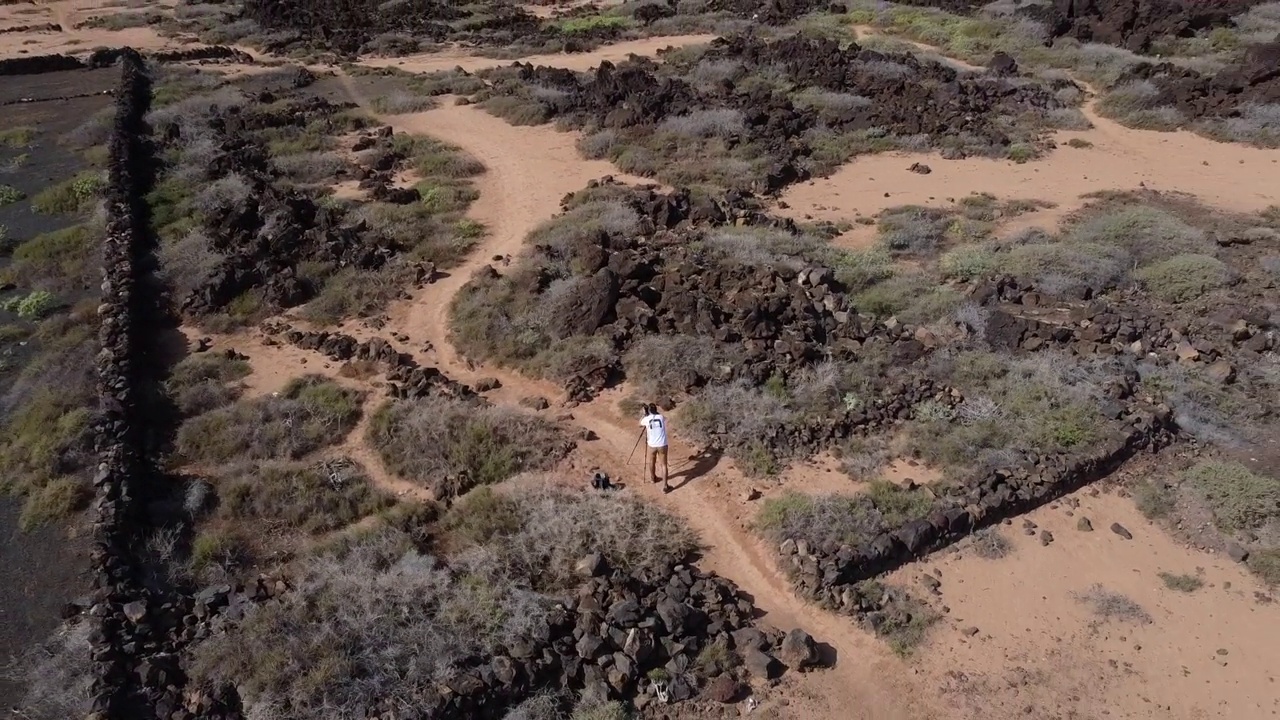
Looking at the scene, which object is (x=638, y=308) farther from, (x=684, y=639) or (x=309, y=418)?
(x=684, y=639)

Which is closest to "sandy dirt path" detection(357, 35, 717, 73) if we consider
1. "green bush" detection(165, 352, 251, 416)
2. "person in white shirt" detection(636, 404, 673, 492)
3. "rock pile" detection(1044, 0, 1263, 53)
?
"rock pile" detection(1044, 0, 1263, 53)

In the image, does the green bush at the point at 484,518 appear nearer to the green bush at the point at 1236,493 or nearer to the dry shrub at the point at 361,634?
the dry shrub at the point at 361,634

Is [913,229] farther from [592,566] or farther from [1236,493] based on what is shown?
[592,566]

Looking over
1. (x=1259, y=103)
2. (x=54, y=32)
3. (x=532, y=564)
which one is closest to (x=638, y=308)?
(x=532, y=564)

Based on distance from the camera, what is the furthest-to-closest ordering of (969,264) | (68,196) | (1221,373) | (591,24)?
1. (591,24)
2. (68,196)
3. (969,264)
4. (1221,373)

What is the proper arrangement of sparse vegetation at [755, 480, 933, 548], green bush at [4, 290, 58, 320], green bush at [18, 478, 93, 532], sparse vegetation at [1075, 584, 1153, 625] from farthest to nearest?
green bush at [4, 290, 58, 320], green bush at [18, 478, 93, 532], sparse vegetation at [755, 480, 933, 548], sparse vegetation at [1075, 584, 1153, 625]

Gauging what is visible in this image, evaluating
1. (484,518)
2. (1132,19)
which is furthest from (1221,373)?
(1132,19)

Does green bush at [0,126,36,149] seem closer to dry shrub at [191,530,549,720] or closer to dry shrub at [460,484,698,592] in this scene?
dry shrub at [191,530,549,720]
